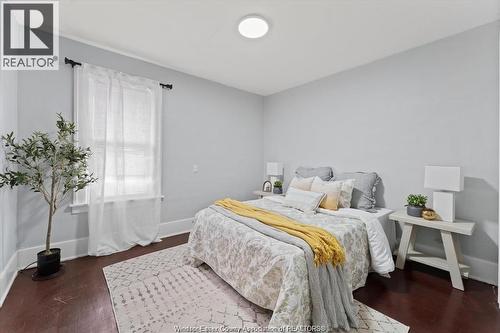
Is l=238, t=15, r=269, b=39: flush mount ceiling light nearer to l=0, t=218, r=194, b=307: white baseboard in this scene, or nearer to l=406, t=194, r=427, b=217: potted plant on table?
l=406, t=194, r=427, b=217: potted plant on table

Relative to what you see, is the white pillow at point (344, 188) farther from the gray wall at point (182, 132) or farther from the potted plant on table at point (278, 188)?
the gray wall at point (182, 132)

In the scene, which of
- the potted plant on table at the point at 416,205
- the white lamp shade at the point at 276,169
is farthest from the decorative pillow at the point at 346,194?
the white lamp shade at the point at 276,169

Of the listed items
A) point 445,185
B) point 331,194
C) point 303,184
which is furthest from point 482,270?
point 303,184

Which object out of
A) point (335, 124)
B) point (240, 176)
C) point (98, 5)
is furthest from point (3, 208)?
point (335, 124)

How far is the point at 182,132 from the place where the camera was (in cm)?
354

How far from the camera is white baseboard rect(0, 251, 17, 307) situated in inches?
72.1

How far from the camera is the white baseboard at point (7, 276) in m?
1.83

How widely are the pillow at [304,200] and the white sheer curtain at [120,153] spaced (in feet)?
6.50

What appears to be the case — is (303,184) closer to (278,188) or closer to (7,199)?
(278,188)

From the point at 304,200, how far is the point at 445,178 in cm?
143

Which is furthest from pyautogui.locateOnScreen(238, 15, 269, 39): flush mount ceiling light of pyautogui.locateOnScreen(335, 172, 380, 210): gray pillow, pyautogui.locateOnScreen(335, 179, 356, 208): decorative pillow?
pyautogui.locateOnScreen(335, 172, 380, 210): gray pillow

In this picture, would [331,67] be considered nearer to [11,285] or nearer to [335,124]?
[335,124]

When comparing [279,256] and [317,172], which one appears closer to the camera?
[279,256]

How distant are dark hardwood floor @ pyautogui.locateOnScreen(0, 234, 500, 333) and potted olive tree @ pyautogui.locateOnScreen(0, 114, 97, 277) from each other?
0.82 ft
